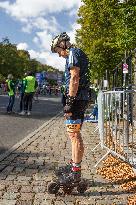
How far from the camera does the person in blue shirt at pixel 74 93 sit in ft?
19.5

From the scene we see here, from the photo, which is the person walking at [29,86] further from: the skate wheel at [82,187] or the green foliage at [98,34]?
the green foliage at [98,34]

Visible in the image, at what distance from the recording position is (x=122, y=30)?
23.2 meters

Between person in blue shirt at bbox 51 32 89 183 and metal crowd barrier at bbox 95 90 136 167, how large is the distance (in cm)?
82

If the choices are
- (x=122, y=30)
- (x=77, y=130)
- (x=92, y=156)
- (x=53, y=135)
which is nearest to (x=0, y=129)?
(x=53, y=135)

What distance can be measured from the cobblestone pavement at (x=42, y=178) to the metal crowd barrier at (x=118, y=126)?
49 centimetres

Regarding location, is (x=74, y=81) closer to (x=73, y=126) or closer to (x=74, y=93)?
(x=74, y=93)

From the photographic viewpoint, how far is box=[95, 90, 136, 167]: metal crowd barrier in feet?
23.3

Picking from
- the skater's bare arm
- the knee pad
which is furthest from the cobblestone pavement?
the skater's bare arm

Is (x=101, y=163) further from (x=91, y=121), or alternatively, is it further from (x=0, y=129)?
(x=91, y=121)

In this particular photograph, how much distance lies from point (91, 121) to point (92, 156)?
8.71 metres

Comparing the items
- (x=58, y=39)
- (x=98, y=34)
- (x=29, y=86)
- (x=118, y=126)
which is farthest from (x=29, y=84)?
(x=98, y=34)

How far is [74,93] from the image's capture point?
5934 mm

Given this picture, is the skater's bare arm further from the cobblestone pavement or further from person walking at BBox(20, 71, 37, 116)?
person walking at BBox(20, 71, 37, 116)

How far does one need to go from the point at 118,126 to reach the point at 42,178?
70.0 inches
